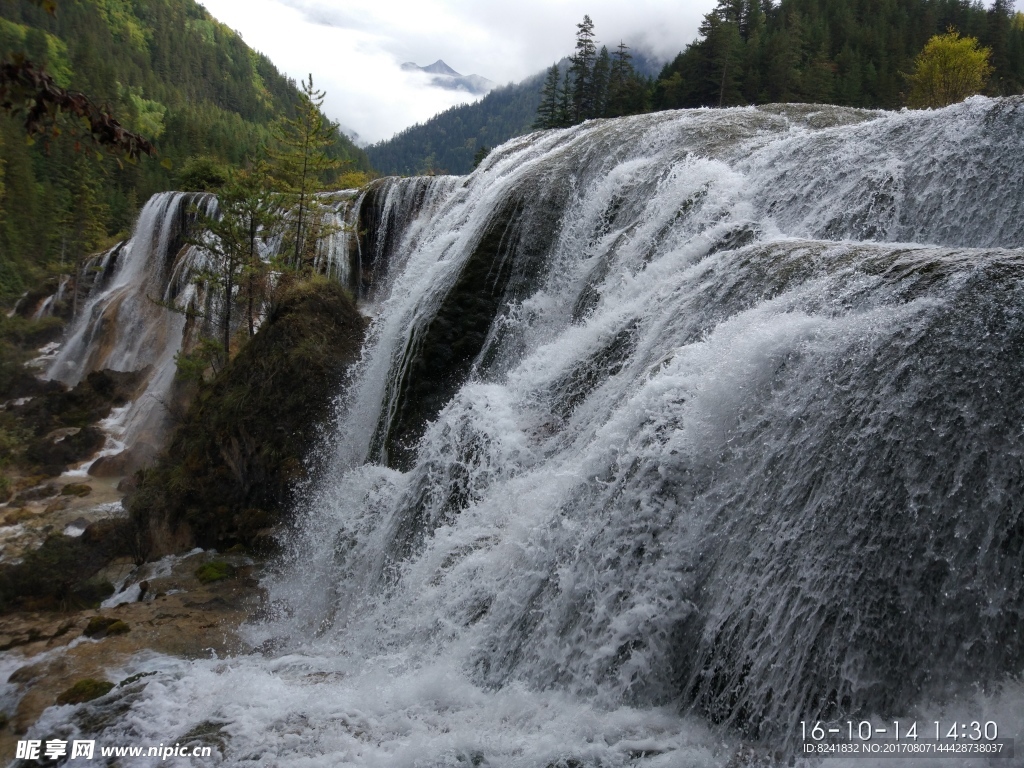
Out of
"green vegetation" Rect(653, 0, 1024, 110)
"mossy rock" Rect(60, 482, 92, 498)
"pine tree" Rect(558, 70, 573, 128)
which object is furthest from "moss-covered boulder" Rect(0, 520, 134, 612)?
"pine tree" Rect(558, 70, 573, 128)

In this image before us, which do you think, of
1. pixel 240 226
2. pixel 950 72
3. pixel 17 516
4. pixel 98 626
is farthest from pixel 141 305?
pixel 950 72

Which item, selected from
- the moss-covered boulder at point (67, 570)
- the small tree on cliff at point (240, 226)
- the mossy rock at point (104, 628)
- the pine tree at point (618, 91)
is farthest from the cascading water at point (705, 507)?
the pine tree at point (618, 91)

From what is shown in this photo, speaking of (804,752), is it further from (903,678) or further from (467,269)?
(467,269)

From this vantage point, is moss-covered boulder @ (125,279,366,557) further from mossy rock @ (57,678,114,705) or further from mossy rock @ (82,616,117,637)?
mossy rock @ (57,678,114,705)

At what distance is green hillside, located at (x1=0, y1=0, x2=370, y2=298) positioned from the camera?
126 ft

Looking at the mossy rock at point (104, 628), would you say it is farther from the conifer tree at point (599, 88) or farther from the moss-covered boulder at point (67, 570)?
the conifer tree at point (599, 88)

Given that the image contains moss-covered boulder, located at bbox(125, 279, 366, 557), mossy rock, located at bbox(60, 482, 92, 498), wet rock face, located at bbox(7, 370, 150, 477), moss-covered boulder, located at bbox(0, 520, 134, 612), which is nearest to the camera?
moss-covered boulder, located at bbox(0, 520, 134, 612)

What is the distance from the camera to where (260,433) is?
13.3 meters

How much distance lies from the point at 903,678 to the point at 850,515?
96cm

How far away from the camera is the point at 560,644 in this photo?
526 centimetres

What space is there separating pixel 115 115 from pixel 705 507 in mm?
14314

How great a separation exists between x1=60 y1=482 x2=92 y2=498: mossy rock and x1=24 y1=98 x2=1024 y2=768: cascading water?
1223 centimetres

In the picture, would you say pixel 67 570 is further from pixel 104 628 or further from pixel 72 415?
pixel 72 415

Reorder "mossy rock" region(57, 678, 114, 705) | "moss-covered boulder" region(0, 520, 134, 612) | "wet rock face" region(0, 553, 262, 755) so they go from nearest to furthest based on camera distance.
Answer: "mossy rock" region(57, 678, 114, 705) < "wet rock face" region(0, 553, 262, 755) < "moss-covered boulder" region(0, 520, 134, 612)
